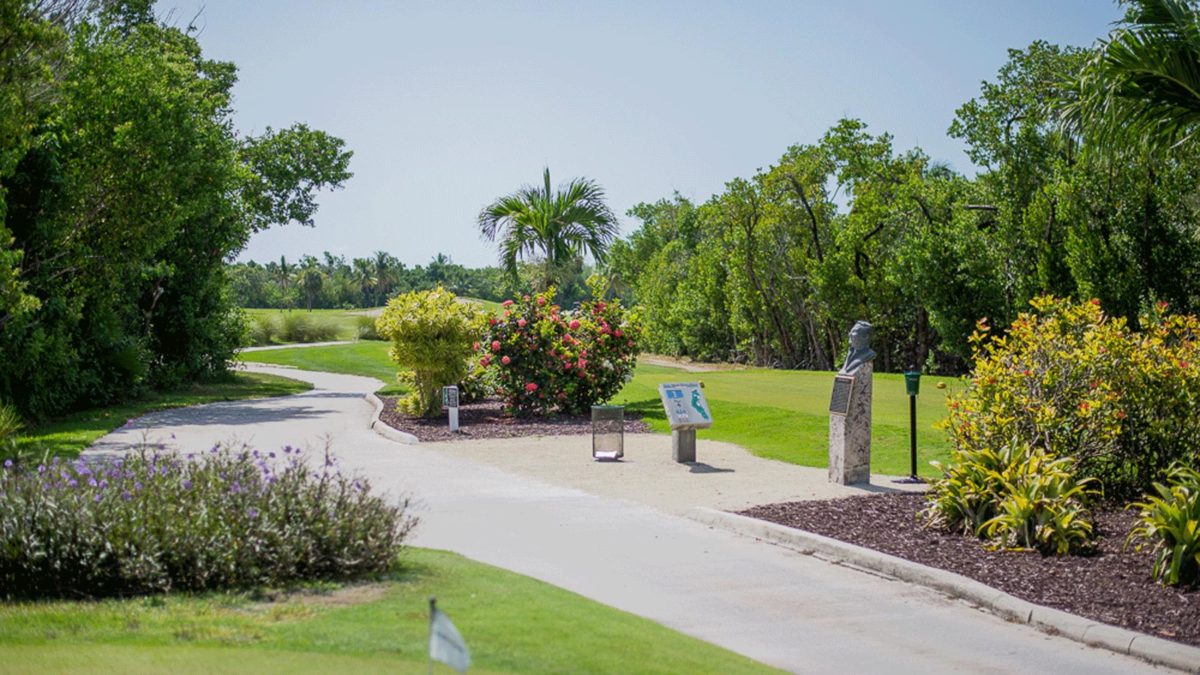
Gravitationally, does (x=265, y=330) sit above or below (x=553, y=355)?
above

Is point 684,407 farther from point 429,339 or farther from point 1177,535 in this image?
point 1177,535

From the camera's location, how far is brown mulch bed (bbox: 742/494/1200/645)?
7441mm

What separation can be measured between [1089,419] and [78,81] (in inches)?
811

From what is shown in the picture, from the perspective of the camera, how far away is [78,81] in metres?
22.8

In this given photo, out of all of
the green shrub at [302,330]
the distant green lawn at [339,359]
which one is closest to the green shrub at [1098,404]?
the distant green lawn at [339,359]

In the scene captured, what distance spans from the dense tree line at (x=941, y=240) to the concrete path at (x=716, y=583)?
6.77m

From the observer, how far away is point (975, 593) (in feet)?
26.2

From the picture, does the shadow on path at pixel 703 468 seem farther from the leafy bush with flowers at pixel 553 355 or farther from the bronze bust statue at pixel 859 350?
the leafy bush with flowers at pixel 553 355

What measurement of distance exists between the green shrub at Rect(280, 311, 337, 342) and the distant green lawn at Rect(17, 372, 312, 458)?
28.2 m

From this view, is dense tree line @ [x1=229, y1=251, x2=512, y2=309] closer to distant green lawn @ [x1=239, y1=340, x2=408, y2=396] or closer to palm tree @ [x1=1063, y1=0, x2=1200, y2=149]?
distant green lawn @ [x1=239, y1=340, x2=408, y2=396]

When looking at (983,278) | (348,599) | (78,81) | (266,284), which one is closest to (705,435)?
(348,599)

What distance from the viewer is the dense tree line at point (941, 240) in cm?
2697

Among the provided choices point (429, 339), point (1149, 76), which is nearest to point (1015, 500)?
point (1149, 76)

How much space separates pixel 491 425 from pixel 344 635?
50.9 ft
